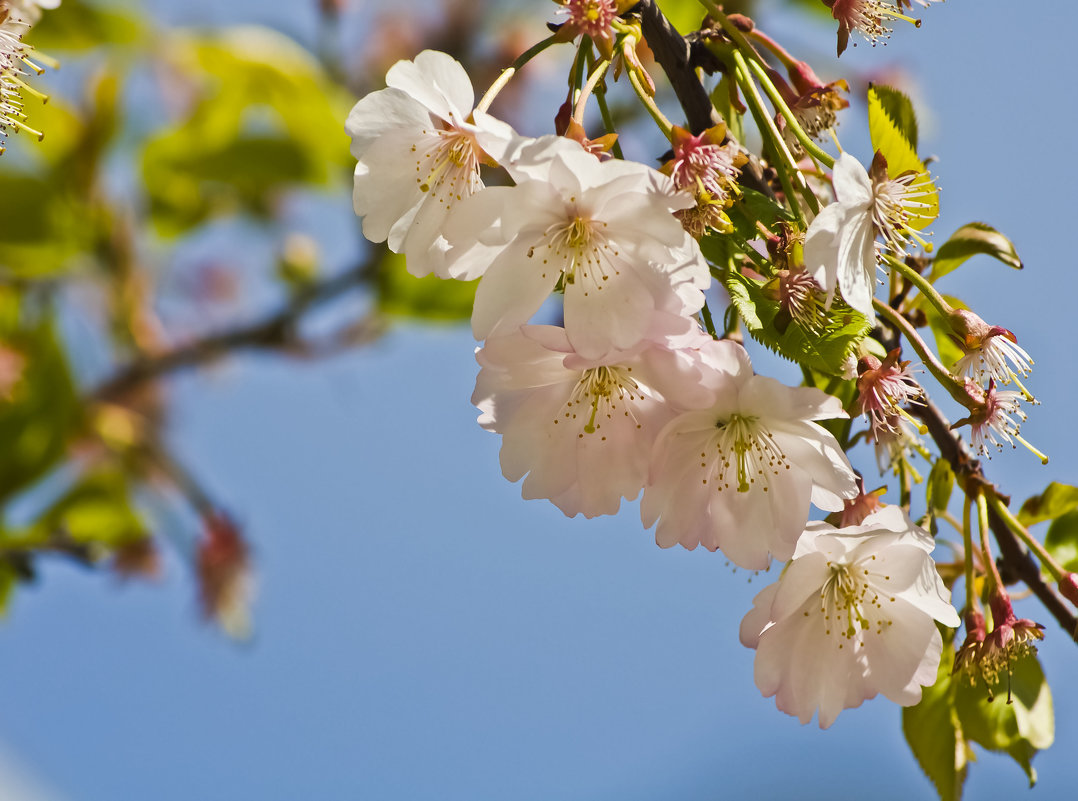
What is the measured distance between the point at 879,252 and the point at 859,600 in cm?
21

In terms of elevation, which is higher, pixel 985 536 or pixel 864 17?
pixel 864 17

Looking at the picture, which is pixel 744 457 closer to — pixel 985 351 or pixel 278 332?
pixel 985 351

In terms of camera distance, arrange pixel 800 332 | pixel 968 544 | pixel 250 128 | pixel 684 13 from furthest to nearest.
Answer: pixel 250 128 → pixel 684 13 → pixel 968 544 → pixel 800 332

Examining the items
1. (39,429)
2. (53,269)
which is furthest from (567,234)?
(53,269)

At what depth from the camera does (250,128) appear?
170cm

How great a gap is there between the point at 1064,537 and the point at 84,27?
1639mm

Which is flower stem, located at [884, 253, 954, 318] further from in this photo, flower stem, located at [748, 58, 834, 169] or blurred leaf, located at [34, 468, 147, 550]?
blurred leaf, located at [34, 468, 147, 550]

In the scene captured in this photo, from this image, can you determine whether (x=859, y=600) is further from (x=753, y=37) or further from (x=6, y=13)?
(x=6, y=13)

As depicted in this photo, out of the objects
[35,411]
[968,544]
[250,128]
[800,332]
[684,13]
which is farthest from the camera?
[250,128]

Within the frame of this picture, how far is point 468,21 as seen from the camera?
69.9 inches

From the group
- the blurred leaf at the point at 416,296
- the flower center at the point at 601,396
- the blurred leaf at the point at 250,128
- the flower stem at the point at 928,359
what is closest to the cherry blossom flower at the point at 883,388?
the flower stem at the point at 928,359

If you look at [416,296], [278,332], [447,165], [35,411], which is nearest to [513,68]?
[447,165]

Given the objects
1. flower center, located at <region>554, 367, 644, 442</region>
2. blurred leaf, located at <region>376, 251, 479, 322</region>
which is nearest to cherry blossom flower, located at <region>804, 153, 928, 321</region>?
flower center, located at <region>554, 367, 644, 442</region>

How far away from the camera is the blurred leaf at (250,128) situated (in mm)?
1624
